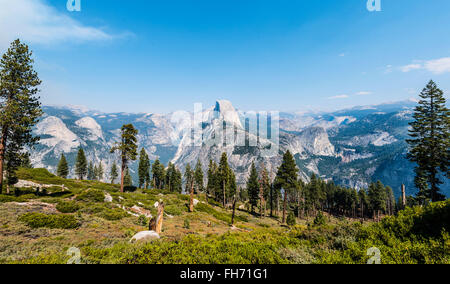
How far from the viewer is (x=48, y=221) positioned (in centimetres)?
1286

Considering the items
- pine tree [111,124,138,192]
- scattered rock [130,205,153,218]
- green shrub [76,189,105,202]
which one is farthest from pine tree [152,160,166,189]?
scattered rock [130,205,153,218]

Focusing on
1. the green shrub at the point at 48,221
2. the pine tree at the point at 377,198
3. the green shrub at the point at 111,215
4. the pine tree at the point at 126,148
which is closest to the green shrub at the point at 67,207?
the green shrub at the point at 111,215

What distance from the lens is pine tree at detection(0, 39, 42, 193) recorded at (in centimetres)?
1827

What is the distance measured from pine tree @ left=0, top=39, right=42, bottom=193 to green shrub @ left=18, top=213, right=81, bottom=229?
35.2ft

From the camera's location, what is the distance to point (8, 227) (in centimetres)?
1107

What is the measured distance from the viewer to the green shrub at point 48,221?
1241 cm

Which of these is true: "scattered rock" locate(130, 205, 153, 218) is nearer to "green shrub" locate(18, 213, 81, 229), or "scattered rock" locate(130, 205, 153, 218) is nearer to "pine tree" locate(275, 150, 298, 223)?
"green shrub" locate(18, 213, 81, 229)

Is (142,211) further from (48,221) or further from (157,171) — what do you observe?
(157,171)

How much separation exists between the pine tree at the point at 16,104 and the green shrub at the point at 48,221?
1074 centimetres

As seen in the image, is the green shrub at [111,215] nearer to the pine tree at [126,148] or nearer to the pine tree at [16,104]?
the pine tree at [16,104]

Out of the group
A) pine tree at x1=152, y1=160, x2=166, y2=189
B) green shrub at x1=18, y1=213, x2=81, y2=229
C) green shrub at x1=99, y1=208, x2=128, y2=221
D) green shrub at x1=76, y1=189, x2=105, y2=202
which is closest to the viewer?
green shrub at x1=18, y1=213, x2=81, y2=229
